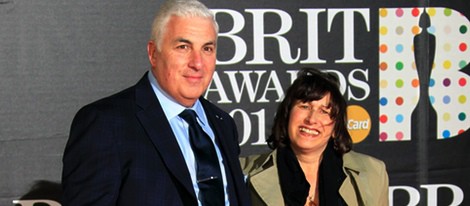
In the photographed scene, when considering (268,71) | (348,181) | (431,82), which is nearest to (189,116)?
(348,181)

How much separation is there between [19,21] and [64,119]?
41 centimetres

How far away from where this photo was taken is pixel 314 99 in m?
2.32

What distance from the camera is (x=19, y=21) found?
2.72 m

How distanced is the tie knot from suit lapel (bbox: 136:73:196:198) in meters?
0.06

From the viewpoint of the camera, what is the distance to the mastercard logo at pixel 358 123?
120 inches

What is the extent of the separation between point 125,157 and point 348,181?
99 cm

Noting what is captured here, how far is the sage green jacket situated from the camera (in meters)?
2.33

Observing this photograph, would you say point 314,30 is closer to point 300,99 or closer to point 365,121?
point 365,121

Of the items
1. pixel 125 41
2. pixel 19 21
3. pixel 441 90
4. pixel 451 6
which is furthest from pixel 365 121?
pixel 19 21

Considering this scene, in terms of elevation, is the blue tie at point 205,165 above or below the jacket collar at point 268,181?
above

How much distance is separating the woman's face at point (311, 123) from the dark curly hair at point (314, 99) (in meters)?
0.02

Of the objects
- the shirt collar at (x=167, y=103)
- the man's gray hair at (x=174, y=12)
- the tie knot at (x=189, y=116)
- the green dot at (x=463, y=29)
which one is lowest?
the tie knot at (x=189, y=116)

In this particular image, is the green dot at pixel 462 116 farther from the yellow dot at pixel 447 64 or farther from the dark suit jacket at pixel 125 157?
the dark suit jacket at pixel 125 157

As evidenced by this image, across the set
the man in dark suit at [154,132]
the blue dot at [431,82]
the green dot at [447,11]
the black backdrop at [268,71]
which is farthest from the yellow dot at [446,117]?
the man in dark suit at [154,132]
